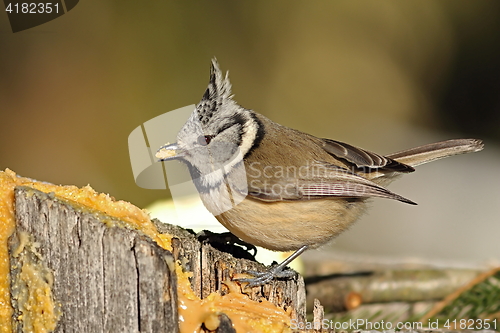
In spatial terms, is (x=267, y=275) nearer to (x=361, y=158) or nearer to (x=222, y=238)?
(x=222, y=238)

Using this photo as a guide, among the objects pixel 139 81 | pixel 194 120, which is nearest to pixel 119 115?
pixel 139 81

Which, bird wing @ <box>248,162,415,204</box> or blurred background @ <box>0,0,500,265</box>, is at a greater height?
blurred background @ <box>0,0,500,265</box>

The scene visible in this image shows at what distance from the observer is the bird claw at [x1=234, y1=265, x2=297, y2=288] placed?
7.56 feet

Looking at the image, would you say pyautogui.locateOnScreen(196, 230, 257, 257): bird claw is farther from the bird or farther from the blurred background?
the blurred background

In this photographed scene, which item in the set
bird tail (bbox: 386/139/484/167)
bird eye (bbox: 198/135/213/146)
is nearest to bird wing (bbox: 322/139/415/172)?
bird tail (bbox: 386/139/484/167)

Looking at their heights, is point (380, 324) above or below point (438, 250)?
below

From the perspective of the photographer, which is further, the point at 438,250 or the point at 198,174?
the point at 438,250

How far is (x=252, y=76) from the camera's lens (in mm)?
6508

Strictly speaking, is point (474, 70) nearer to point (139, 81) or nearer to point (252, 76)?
point (252, 76)

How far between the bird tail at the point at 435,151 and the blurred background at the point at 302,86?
4.92 feet

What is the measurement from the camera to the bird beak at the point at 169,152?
293cm

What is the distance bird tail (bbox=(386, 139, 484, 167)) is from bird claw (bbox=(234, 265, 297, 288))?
4.62 ft

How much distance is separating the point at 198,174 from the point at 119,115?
130 inches

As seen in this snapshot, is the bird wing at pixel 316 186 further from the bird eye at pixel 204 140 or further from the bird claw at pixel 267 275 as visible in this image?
the bird claw at pixel 267 275
